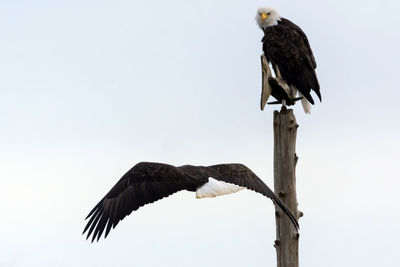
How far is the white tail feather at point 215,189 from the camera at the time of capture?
697cm

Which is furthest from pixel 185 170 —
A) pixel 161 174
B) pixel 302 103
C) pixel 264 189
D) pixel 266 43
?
pixel 266 43

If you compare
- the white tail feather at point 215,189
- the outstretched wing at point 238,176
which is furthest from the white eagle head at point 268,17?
the white tail feather at point 215,189

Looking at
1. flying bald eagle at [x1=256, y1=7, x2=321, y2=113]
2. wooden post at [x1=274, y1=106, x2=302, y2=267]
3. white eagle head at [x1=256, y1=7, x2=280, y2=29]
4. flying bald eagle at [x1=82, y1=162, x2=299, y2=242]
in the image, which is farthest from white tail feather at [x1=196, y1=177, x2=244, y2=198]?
white eagle head at [x1=256, y1=7, x2=280, y2=29]

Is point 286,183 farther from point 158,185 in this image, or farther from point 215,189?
point 158,185

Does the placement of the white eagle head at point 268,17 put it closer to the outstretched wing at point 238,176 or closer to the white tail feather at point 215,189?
the outstretched wing at point 238,176

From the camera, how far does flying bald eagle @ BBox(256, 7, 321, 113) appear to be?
849 centimetres

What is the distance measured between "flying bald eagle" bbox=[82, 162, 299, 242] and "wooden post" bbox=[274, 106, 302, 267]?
1.28 ft

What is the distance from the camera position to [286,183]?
6531mm

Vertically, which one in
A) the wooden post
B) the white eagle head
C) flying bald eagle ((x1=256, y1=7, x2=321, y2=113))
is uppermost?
the white eagle head

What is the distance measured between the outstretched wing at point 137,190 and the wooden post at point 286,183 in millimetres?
907

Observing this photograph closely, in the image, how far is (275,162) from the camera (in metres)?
6.60

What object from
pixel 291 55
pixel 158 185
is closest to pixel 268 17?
pixel 291 55

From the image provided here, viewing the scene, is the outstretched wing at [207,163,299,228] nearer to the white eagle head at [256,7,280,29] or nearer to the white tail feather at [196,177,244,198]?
the white tail feather at [196,177,244,198]

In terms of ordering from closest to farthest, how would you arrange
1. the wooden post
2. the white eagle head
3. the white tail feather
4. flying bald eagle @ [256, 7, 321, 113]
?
the wooden post → the white tail feather → flying bald eagle @ [256, 7, 321, 113] → the white eagle head
